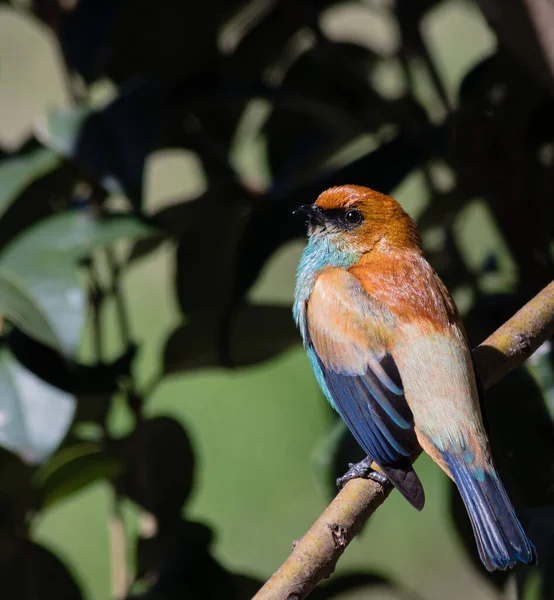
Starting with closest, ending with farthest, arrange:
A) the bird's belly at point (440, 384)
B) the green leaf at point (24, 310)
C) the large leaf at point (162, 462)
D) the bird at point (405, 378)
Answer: the bird at point (405, 378)
the bird's belly at point (440, 384)
the green leaf at point (24, 310)
the large leaf at point (162, 462)

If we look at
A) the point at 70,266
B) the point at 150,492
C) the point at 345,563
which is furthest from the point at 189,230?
the point at 345,563

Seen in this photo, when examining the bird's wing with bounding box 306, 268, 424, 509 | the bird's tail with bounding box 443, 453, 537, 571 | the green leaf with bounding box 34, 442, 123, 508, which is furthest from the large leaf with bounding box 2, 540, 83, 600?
the bird's tail with bounding box 443, 453, 537, 571

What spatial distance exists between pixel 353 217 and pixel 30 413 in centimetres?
92

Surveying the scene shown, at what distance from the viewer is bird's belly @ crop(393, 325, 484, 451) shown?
1922 millimetres

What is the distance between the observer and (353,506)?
1.61 meters

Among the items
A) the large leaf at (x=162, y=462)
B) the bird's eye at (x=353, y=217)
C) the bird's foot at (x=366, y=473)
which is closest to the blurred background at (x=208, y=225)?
the large leaf at (x=162, y=462)

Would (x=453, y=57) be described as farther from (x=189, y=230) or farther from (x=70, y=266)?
(x=70, y=266)

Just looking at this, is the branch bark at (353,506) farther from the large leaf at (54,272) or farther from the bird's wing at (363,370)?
the large leaf at (54,272)

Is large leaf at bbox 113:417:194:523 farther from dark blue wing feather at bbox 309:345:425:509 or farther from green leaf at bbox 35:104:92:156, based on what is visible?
green leaf at bbox 35:104:92:156

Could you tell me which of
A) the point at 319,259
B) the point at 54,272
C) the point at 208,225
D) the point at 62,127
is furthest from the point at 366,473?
the point at 62,127

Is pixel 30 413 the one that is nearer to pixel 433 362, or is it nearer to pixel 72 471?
pixel 72 471

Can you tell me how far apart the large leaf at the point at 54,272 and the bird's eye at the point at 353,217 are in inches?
19.7

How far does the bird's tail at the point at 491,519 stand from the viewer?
169 cm

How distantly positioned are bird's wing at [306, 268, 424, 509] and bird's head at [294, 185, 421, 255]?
20 cm
